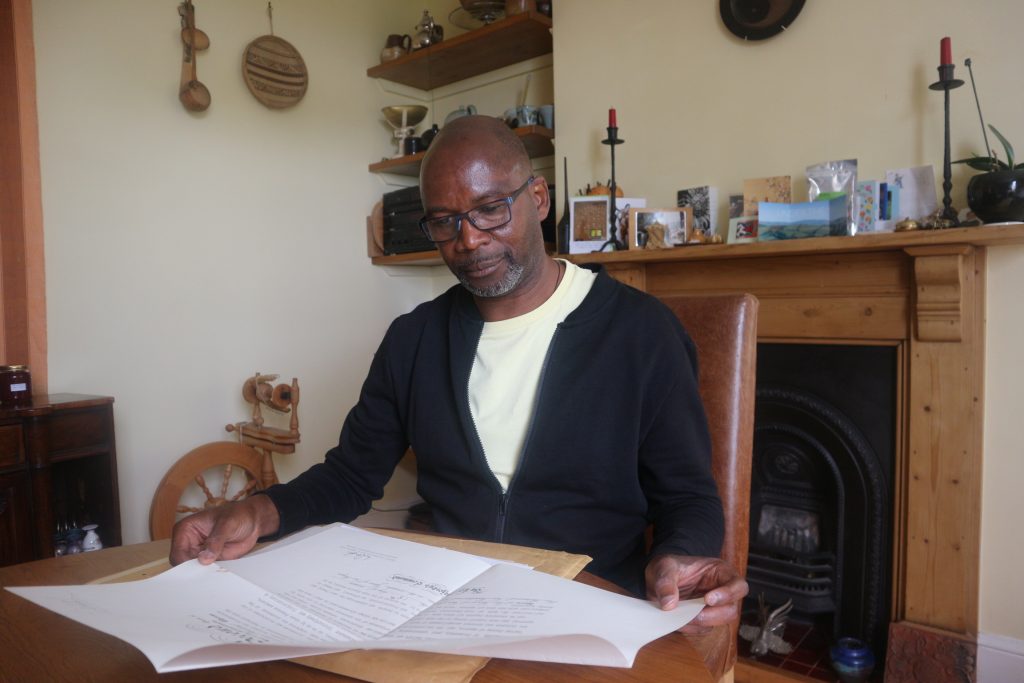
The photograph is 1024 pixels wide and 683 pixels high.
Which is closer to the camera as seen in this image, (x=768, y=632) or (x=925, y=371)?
(x=925, y=371)

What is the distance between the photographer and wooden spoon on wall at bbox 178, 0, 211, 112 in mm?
2436

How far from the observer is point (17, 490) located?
1.80 meters

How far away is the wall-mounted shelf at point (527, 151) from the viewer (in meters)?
2.60

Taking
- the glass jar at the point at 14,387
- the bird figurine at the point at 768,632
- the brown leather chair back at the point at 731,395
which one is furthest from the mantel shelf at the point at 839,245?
the glass jar at the point at 14,387

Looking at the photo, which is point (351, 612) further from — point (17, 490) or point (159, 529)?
point (159, 529)

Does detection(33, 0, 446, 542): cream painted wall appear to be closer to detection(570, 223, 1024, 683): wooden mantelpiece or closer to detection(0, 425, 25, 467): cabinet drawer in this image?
detection(0, 425, 25, 467): cabinet drawer

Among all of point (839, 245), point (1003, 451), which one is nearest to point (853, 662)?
point (1003, 451)

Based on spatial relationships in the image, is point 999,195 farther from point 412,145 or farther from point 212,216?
point 212,216

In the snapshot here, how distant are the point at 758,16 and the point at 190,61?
1.95m

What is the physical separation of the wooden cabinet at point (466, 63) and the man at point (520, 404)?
5.10 feet

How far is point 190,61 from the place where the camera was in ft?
8.04

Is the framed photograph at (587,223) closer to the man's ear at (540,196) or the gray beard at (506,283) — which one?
the man's ear at (540,196)

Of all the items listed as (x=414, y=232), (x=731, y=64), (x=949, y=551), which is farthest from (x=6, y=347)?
(x=949, y=551)

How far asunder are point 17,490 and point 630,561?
167 cm
